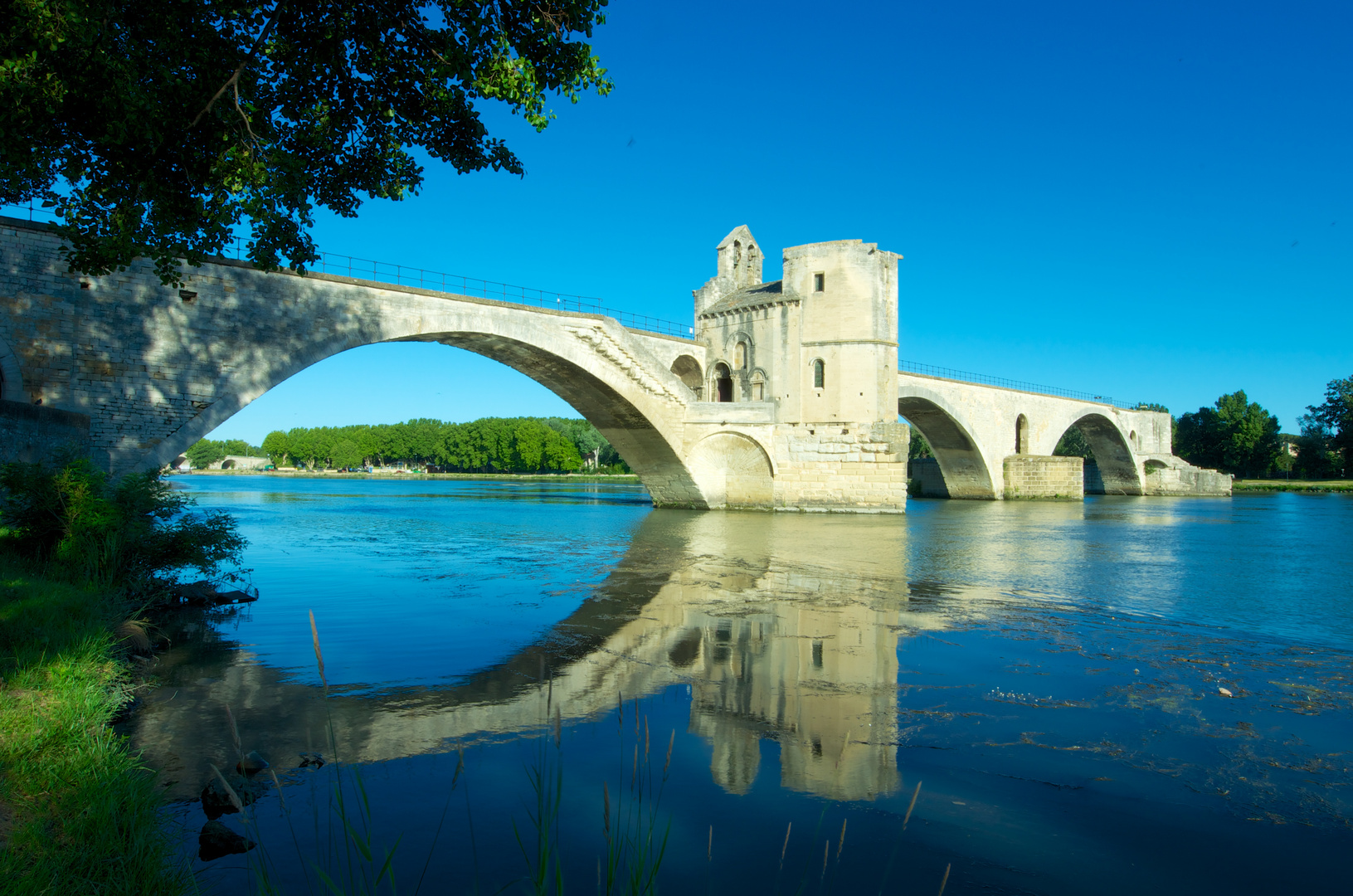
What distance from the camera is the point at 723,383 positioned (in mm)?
38000

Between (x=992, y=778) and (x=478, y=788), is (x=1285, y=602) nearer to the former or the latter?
(x=992, y=778)

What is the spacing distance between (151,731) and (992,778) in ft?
17.5

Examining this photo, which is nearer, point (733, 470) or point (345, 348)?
point (345, 348)

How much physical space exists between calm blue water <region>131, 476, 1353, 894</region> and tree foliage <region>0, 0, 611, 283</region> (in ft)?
13.7

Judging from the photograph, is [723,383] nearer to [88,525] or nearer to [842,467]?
[842,467]

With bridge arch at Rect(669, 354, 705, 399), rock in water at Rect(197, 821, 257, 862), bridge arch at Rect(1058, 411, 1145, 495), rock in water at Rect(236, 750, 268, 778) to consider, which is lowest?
rock in water at Rect(197, 821, 257, 862)

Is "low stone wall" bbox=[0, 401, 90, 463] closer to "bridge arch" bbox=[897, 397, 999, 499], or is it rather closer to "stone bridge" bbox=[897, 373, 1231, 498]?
"stone bridge" bbox=[897, 373, 1231, 498]

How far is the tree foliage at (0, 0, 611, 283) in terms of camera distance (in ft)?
→ 22.4

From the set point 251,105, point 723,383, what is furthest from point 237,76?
point 723,383

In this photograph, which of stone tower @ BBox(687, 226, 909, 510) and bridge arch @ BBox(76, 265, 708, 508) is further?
stone tower @ BBox(687, 226, 909, 510)

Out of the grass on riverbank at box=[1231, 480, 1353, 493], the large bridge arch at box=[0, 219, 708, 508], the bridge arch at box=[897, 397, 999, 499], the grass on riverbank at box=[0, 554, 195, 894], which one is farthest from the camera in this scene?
the grass on riverbank at box=[1231, 480, 1353, 493]

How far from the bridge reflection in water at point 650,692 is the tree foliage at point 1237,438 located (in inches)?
3184

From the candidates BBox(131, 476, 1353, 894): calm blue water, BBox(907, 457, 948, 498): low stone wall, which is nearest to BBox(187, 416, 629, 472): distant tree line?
BBox(907, 457, 948, 498): low stone wall

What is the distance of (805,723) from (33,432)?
12912mm
